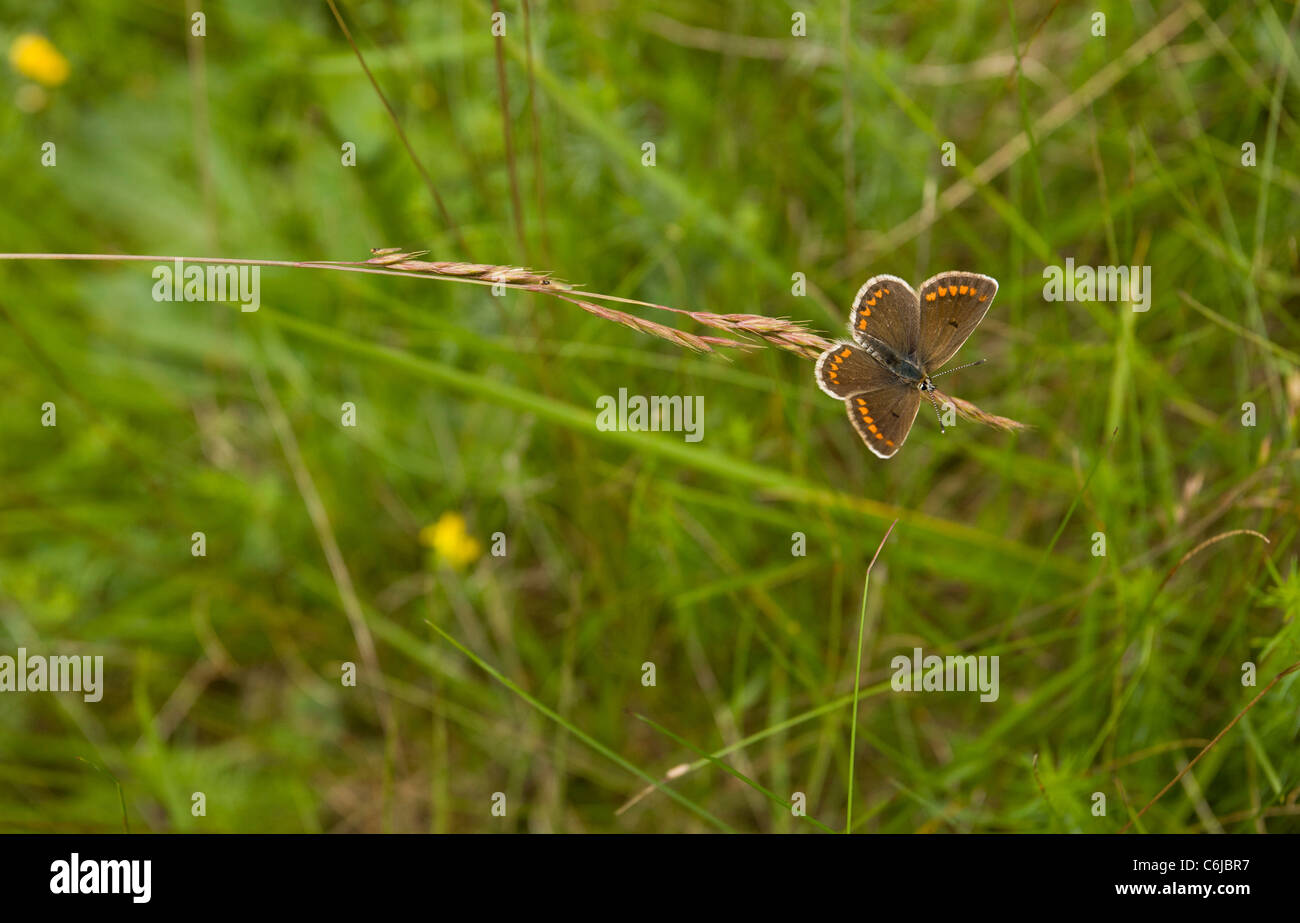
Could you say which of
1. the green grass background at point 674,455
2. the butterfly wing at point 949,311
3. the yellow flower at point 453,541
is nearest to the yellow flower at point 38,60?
the green grass background at point 674,455

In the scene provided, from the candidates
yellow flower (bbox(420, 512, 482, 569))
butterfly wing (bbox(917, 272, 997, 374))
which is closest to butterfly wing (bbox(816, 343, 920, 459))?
butterfly wing (bbox(917, 272, 997, 374))

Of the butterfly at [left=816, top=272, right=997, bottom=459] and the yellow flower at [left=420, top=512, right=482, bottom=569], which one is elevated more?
the butterfly at [left=816, top=272, right=997, bottom=459]

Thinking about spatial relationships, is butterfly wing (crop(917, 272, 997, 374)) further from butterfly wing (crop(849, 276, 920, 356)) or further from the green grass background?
the green grass background

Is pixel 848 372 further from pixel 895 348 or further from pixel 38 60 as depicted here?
pixel 38 60

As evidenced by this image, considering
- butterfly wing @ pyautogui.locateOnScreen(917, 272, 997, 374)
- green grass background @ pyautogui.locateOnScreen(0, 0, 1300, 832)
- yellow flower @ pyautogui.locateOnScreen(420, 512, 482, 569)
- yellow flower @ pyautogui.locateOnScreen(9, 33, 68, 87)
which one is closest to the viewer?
butterfly wing @ pyautogui.locateOnScreen(917, 272, 997, 374)
